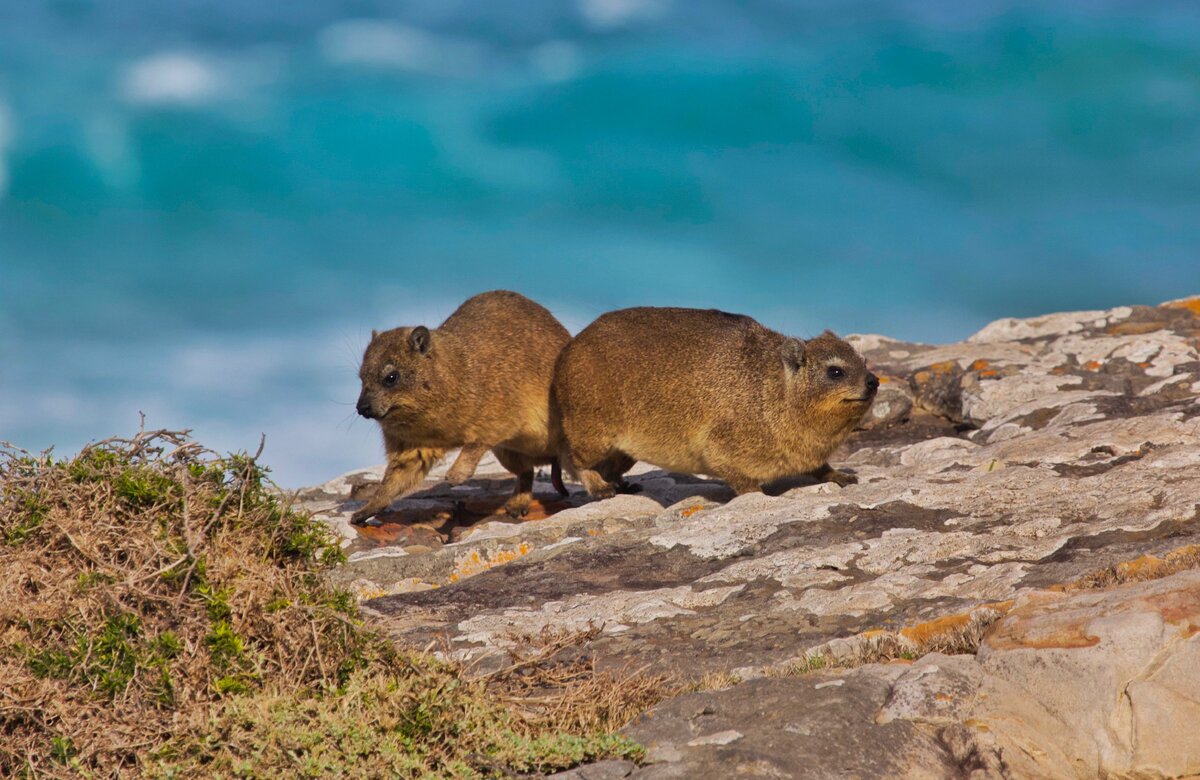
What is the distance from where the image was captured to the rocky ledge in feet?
15.9

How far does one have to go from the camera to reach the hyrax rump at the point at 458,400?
11.7 metres

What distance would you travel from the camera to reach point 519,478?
39.9 ft

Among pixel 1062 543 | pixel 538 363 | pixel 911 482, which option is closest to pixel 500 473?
pixel 538 363

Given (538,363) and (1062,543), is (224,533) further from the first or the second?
(538,363)

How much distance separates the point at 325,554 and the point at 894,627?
283 cm

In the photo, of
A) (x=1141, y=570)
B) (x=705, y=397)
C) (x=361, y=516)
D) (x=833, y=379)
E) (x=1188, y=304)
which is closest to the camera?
(x=1141, y=570)

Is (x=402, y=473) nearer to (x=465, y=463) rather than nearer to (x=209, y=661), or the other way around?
(x=465, y=463)

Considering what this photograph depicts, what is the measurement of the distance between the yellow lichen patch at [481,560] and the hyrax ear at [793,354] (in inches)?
130

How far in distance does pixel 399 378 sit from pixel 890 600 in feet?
21.1

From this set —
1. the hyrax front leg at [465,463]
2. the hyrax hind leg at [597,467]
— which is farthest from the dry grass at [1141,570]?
the hyrax front leg at [465,463]

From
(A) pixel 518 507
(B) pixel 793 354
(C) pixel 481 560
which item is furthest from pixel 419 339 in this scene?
(C) pixel 481 560

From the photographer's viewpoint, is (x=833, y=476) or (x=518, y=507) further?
(x=518, y=507)

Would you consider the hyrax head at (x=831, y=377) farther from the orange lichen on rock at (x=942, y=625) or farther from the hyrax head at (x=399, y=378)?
the orange lichen on rock at (x=942, y=625)

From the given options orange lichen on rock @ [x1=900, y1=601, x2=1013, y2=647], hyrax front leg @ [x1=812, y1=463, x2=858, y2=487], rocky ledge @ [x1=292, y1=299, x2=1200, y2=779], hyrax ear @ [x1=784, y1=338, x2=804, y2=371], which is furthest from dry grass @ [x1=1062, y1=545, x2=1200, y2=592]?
hyrax ear @ [x1=784, y1=338, x2=804, y2=371]
